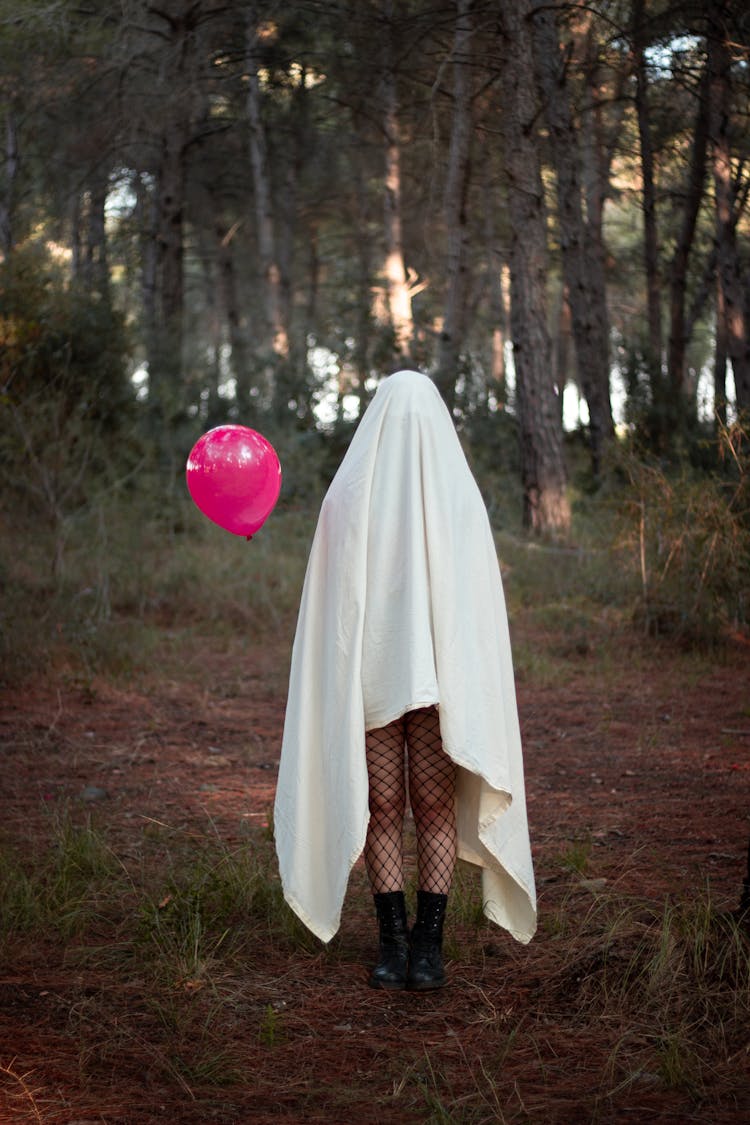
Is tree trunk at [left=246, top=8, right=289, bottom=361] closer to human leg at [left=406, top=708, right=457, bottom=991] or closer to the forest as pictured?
the forest

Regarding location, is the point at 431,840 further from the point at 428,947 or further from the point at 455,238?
the point at 455,238

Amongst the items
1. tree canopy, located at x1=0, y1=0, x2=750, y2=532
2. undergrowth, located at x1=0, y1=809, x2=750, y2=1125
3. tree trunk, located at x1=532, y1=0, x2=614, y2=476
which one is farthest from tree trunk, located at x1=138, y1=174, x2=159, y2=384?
undergrowth, located at x1=0, y1=809, x2=750, y2=1125

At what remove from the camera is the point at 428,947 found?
3.66 m

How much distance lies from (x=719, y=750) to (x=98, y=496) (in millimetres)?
5879

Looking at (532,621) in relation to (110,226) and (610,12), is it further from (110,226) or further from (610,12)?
(110,226)

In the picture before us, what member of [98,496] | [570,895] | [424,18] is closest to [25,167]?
[424,18]

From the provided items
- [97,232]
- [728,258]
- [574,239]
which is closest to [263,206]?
[97,232]

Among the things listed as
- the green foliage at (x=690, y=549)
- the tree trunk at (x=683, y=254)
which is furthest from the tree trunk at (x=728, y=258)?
the green foliage at (x=690, y=549)

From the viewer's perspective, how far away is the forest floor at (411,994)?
9.61 feet

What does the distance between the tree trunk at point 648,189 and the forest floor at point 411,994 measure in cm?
913

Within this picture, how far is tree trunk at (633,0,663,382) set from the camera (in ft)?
42.0

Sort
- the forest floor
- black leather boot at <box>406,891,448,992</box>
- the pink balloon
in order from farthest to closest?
the pink balloon
black leather boot at <box>406,891,448,992</box>
the forest floor

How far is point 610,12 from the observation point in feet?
45.2

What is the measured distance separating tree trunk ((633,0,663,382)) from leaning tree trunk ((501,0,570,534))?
Answer: 53.1 inches
